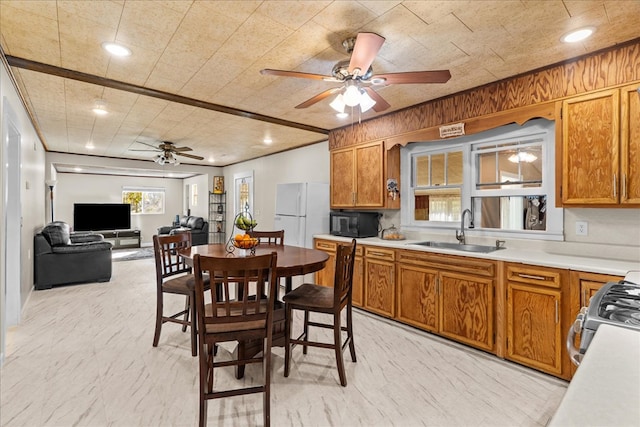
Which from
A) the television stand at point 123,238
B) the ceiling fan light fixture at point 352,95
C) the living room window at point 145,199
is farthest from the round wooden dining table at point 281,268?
the living room window at point 145,199

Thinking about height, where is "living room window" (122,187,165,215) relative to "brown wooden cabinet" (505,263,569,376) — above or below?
above

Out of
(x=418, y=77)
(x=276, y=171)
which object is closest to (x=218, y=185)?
(x=276, y=171)

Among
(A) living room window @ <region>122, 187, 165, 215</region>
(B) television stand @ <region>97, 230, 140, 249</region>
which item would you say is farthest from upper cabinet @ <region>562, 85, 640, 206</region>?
(A) living room window @ <region>122, 187, 165, 215</region>

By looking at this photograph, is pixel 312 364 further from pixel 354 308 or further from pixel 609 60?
pixel 609 60

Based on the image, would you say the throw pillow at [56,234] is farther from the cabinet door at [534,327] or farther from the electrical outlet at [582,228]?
the electrical outlet at [582,228]

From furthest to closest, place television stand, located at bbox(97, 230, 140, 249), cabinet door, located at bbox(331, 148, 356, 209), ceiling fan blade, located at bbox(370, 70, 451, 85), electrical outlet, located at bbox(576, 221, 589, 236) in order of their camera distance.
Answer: television stand, located at bbox(97, 230, 140, 249) → cabinet door, located at bbox(331, 148, 356, 209) → electrical outlet, located at bbox(576, 221, 589, 236) → ceiling fan blade, located at bbox(370, 70, 451, 85)

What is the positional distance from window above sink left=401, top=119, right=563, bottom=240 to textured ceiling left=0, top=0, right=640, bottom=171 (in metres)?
0.64

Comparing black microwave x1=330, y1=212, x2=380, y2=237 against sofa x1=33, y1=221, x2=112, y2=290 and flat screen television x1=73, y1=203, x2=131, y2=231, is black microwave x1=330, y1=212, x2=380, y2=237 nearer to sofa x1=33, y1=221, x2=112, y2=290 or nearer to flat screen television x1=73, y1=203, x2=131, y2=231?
sofa x1=33, y1=221, x2=112, y2=290

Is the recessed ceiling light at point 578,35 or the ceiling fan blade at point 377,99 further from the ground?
the recessed ceiling light at point 578,35

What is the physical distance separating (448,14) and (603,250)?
2191mm

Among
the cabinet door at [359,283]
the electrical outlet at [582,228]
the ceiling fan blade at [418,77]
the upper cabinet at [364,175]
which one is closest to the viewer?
the ceiling fan blade at [418,77]

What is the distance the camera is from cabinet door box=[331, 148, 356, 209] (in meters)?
4.46

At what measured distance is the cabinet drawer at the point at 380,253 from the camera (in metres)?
3.53

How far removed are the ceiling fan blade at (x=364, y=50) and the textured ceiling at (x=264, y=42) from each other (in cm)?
24
